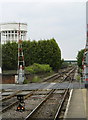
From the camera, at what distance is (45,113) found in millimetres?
10141

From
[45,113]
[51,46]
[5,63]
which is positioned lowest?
[45,113]

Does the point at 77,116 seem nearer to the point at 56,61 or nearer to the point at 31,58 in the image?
the point at 31,58

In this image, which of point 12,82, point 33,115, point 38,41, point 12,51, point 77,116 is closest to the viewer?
point 77,116

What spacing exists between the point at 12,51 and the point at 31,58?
3115 millimetres

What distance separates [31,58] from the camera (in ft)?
138

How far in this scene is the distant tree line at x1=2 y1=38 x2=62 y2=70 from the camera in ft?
128

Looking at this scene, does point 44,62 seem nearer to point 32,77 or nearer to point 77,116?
point 32,77

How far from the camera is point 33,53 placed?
43.4 meters

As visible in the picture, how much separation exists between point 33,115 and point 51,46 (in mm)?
37274

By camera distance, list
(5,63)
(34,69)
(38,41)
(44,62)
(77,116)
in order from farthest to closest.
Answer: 1. (38,41)
2. (44,62)
3. (5,63)
4. (34,69)
5. (77,116)

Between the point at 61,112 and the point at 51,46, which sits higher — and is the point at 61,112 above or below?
below

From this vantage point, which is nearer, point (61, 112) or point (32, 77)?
point (61, 112)

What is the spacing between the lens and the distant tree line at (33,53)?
3912 cm

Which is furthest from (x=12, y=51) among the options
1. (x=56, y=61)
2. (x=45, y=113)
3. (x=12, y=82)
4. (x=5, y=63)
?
(x=45, y=113)
